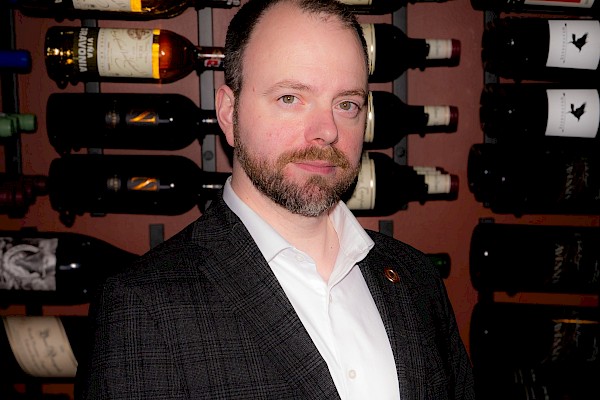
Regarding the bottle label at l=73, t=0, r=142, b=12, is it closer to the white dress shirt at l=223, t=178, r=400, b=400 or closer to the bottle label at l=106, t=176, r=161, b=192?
the bottle label at l=106, t=176, r=161, b=192

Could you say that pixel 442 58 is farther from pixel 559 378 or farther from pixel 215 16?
pixel 559 378

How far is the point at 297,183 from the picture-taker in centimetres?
83

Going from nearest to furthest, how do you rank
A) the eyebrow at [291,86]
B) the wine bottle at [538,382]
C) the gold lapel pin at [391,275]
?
the eyebrow at [291,86]
the gold lapel pin at [391,275]
the wine bottle at [538,382]

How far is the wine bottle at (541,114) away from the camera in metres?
1.28

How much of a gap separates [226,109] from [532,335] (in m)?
1.00

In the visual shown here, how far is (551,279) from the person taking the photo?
4.43 ft

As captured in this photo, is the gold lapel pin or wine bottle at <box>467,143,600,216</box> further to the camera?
wine bottle at <box>467,143,600,216</box>

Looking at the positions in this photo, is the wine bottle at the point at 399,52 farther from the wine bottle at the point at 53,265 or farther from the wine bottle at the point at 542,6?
the wine bottle at the point at 53,265

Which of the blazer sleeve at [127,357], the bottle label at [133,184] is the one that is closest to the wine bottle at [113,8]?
the bottle label at [133,184]

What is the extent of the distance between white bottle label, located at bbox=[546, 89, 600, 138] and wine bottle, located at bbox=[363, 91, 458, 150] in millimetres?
232

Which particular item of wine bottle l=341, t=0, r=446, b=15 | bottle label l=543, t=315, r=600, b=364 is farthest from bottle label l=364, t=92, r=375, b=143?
bottle label l=543, t=315, r=600, b=364

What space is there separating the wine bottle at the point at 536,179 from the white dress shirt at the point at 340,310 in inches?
24.6

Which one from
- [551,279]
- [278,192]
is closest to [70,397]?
[278,192]

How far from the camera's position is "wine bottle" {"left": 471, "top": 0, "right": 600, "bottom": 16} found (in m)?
1.30
